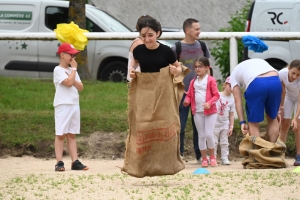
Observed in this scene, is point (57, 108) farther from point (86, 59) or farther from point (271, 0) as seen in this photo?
point (271, 0)

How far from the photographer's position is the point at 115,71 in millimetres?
16641

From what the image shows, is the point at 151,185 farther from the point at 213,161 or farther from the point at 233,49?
the point at 233,49

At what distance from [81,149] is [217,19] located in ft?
33.2

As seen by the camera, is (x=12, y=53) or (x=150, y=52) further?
(x=12, y=53)

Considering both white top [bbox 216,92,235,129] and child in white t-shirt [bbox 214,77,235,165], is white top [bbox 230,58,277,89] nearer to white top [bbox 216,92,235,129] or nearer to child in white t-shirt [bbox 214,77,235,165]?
child in white t-shirt [bbox 214,77,235,165]

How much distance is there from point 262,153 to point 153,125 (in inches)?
81.2

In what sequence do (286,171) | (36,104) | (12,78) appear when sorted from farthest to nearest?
(12,78)
(36,104)
(286,171)

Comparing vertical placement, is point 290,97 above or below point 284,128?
above

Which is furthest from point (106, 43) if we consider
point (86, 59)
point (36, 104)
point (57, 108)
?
point (57, 108)

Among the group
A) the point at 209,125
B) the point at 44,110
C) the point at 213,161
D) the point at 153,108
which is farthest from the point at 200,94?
the point at 44,110

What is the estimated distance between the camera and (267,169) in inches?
403

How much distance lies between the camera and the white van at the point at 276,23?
629 inches

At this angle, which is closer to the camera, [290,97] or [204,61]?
[204,61]

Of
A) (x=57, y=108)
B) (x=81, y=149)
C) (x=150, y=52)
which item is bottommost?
(x=81, y=149)
